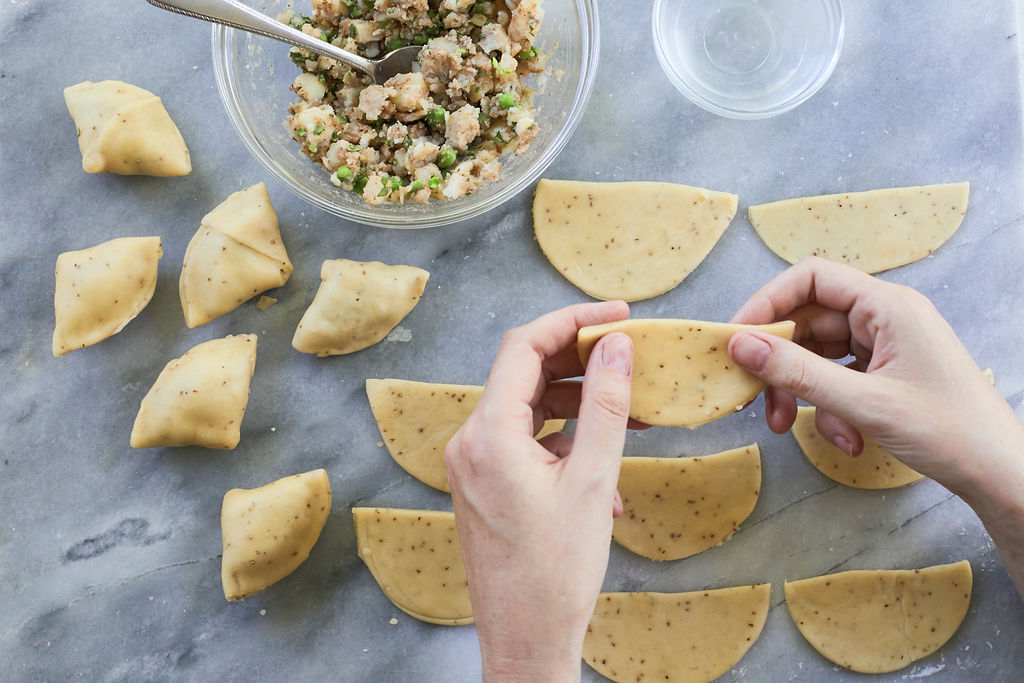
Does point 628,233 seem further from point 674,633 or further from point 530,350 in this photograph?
point 674,633

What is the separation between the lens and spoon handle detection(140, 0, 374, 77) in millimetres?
1468

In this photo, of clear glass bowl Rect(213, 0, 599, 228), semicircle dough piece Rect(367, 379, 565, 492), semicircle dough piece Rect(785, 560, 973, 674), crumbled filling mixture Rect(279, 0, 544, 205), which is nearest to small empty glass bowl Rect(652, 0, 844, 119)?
clear glass bowl Rect(213, 0, 599, 228)

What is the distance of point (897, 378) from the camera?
1.46 m

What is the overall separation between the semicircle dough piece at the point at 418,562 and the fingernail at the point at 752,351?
802 mm

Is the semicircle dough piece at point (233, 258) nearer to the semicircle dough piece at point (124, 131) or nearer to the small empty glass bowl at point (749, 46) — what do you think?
the semicircle dough piece at point (124, 131)

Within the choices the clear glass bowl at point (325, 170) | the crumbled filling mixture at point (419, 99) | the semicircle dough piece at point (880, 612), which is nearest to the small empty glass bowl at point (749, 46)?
the clear glass bowl at point (325, 170)

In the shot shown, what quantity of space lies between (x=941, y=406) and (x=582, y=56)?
3.60 ft

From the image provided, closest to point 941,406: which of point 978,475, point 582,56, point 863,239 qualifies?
point 978,475

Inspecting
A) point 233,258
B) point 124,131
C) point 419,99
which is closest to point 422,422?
point 233,258

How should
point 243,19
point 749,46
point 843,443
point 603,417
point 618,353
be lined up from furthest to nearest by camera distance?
point 749,46
point 843,443
point 243,19
point 618,353
point 603,417

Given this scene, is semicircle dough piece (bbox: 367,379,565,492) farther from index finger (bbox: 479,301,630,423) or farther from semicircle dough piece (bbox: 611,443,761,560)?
semicircle dough piece (bbox: 611,443,761,560)

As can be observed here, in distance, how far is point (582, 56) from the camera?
5.77 feet

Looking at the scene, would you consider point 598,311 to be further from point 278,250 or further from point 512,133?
point 278,250

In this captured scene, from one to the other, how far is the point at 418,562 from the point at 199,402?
2.13 ft
